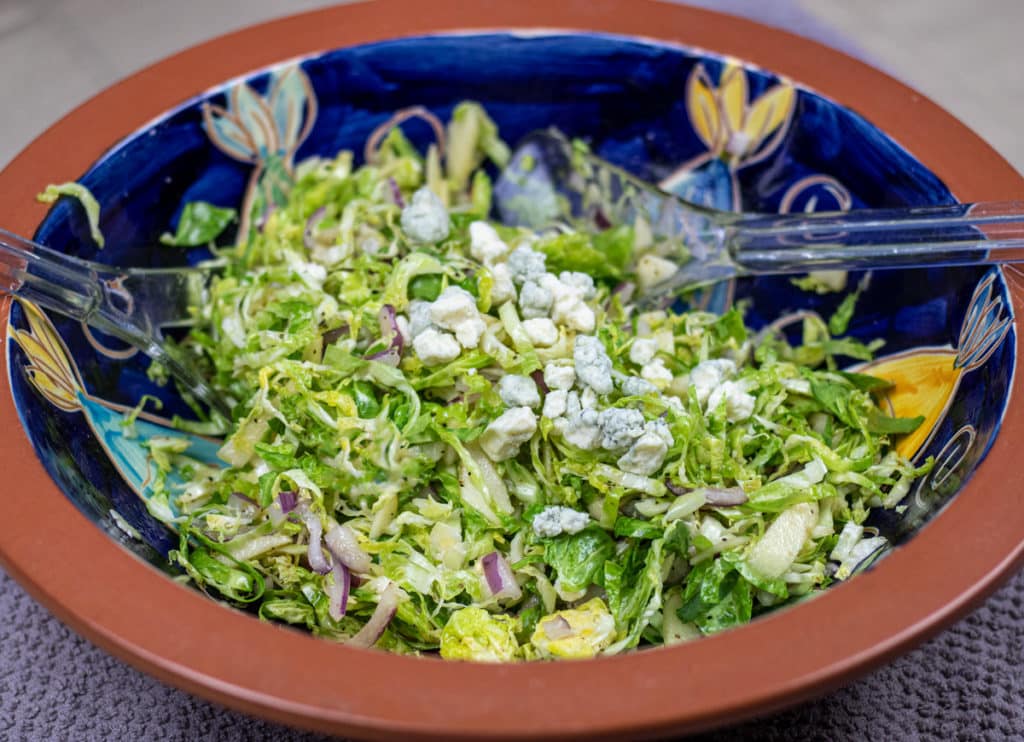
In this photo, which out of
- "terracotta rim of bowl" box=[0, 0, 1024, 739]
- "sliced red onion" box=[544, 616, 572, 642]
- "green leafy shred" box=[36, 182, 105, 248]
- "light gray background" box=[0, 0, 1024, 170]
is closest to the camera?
"terracotta rim of bowl" box=[0, 0, 1024, 739]

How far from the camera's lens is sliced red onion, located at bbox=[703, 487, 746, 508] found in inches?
45.5

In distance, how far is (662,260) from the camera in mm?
1496

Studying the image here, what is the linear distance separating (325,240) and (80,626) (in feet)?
2.29

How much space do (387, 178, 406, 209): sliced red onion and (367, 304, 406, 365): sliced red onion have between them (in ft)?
0.95

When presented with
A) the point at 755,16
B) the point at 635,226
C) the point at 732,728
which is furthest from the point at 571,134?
the point at 755,16

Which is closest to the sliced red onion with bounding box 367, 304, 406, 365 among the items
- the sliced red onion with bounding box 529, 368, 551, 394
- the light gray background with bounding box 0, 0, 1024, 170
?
the sliced red onion with bounding box 529, 368, 551, 394

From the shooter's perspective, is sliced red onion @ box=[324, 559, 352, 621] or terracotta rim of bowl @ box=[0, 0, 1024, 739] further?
sliced red onion @ box=[324, 559, 352, 621]

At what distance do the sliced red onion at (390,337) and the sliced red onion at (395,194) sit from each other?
29cm

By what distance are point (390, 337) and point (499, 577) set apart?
0.32m

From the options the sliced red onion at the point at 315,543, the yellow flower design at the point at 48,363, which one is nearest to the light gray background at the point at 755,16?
the yellow flower design at the point at 48,363

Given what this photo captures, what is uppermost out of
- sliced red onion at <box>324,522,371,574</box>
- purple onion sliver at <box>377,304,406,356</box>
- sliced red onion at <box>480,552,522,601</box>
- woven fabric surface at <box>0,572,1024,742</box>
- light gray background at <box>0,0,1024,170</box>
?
light gray background at <box>0,0,1024,170</box>

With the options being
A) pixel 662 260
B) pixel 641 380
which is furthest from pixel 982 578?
pixel 662 260

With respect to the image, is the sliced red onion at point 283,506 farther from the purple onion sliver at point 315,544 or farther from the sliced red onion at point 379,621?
the sliced red onion at point 379,621

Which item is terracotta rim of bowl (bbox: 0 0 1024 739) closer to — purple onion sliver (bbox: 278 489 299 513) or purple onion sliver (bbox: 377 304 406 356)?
purple onion sliver (bbox: 278 489 299 513)
